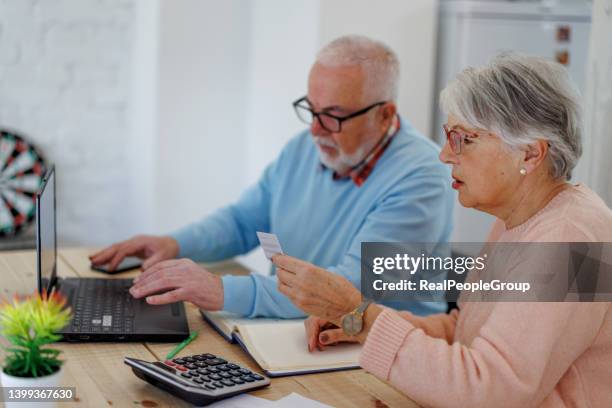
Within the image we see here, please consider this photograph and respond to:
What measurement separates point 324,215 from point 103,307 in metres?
0.68

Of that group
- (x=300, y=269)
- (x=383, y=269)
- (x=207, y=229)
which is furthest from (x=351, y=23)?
(x=300, y=269)

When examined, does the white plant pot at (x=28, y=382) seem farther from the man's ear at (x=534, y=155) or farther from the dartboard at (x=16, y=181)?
the dartboard at (x=16, y=181)

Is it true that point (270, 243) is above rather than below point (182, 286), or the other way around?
above

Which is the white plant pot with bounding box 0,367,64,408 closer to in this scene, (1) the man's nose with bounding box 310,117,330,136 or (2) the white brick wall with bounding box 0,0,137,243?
(1) the man's nose with bounding box 310,117,330,136

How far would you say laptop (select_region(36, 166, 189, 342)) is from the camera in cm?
154

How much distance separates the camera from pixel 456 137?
1.38 meters

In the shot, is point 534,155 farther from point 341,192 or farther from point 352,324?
point 341,192

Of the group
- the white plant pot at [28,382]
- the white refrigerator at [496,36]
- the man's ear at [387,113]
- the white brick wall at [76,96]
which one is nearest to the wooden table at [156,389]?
the white plant pot at [28,382]

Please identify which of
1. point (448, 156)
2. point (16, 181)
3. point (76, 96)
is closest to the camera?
point (448, 156)

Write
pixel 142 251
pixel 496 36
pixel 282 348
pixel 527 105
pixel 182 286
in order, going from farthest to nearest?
1. pixel 496 36
2. pixel 142 251
3. pixel 182 286
4. pixel 282 348
5. pixel 527 105

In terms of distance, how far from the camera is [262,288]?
1.72 metres

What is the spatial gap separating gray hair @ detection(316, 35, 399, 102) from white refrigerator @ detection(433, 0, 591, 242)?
89cm

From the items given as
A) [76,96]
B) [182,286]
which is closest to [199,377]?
[182,286]

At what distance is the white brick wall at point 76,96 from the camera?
3184mm
